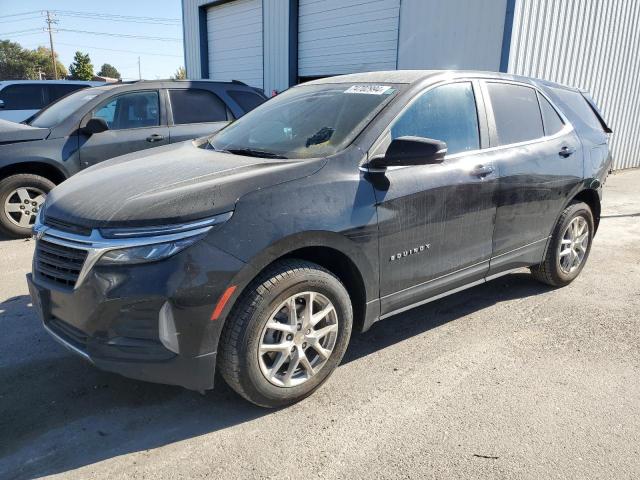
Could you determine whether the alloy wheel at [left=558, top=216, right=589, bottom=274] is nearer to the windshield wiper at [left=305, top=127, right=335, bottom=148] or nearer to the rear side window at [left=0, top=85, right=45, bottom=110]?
the windshield wiper at [left=305, top=127, right=335, bottom=148]

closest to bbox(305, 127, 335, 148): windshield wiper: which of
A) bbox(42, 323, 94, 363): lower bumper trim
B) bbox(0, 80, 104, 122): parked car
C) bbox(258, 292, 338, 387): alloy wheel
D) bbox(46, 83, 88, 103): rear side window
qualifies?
bbox(258, 292, 338, 387): alloy wheel

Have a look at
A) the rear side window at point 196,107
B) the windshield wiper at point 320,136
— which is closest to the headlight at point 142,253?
the windshield wiper at point 320,136

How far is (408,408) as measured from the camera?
282 cm

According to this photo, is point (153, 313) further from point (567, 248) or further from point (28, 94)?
point (28, 94)

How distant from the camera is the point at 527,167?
3781 millimetres

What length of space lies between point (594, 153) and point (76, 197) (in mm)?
4130

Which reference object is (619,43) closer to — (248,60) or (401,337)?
(248,60)

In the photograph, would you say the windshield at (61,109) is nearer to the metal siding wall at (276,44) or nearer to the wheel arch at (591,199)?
the wheel arch at (591,199)

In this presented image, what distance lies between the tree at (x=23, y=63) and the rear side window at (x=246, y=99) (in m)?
79.1

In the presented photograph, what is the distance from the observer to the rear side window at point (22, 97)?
10.4m

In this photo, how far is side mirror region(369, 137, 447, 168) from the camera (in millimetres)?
2823

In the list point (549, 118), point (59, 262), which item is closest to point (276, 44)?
point (549, 118)

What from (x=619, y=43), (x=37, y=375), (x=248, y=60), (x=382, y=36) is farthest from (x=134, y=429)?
(x=248, y=60)

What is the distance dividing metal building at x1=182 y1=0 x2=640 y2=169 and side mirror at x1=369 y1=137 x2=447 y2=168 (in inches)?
258
